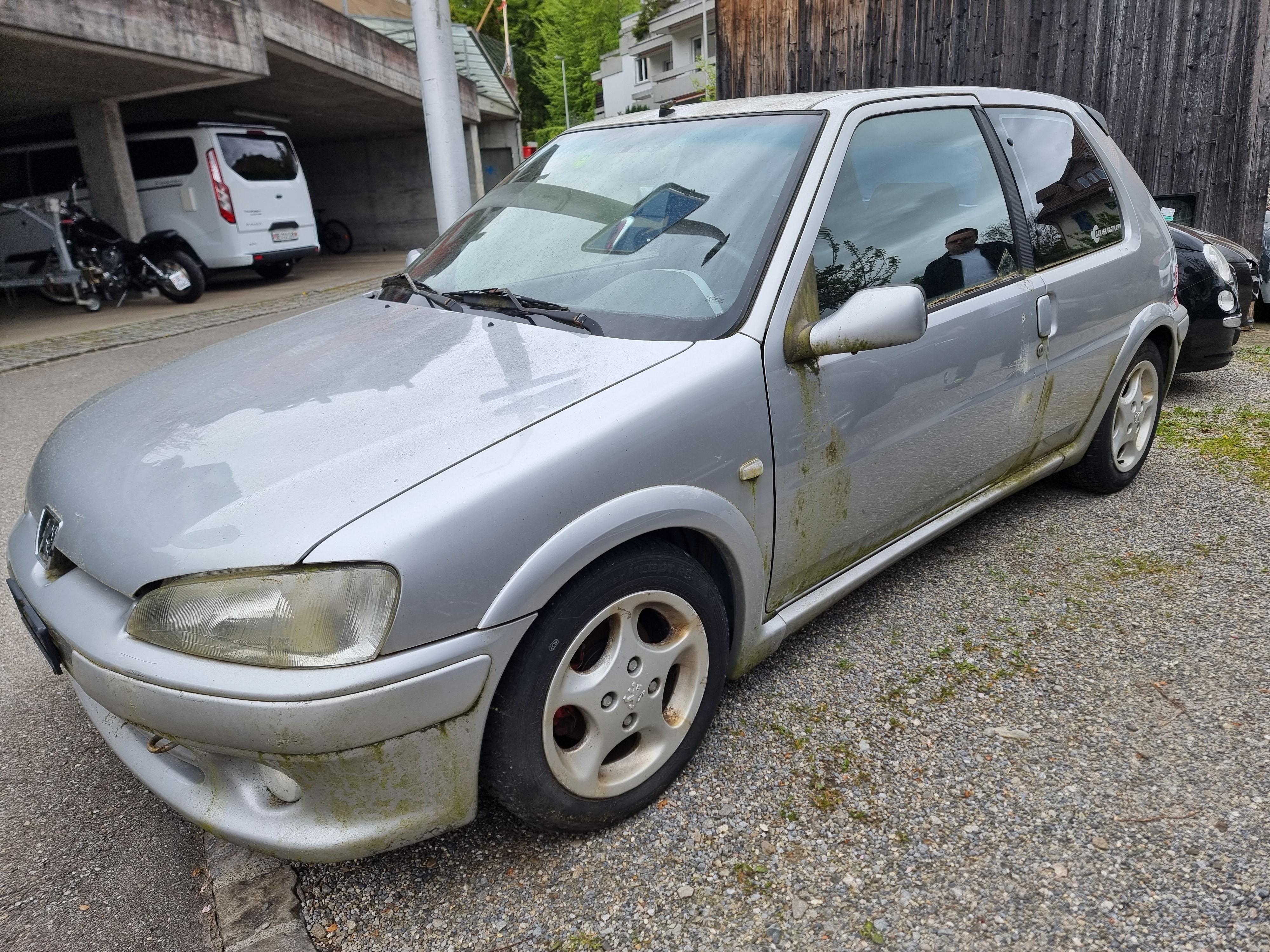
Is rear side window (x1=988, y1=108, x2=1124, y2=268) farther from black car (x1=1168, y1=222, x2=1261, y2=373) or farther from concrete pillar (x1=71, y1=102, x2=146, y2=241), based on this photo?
concrete pillar (x1=71, y1=102, x2=146, y2=241)

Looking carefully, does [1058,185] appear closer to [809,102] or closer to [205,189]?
[809,102]

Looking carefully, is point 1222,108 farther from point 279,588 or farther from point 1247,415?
point 279,588

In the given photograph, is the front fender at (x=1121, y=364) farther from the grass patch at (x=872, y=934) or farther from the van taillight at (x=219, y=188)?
the van taillight at (x=219, y=188)

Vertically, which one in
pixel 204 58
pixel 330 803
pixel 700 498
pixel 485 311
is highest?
pixel 204 58

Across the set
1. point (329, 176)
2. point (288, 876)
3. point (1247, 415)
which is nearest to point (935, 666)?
point (288, 876)

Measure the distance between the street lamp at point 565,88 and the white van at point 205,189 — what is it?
43703 millimetres

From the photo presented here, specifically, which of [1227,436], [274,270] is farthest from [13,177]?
[1227,436]

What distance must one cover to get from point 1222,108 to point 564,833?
829cm

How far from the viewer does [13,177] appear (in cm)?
1250

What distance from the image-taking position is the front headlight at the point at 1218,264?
5359 mm

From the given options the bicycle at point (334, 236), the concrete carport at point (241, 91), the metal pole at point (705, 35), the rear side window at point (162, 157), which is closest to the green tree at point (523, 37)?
the metal pole at point (705, 35)

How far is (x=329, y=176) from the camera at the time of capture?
72.7 ft

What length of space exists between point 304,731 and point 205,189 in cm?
1212

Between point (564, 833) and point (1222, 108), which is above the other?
point (1222, 108)
